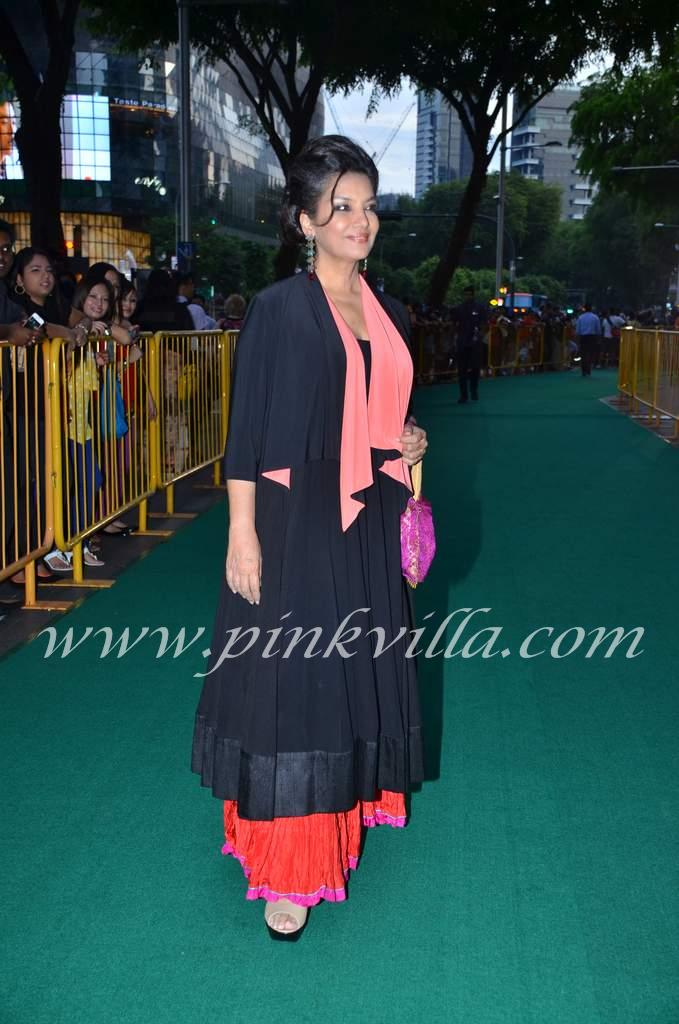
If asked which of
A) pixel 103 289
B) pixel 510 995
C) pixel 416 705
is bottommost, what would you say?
pixel 510 995

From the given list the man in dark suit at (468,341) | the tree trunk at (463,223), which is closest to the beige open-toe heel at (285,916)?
the man in dark suit at (468,341)

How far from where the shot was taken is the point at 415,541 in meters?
3.17

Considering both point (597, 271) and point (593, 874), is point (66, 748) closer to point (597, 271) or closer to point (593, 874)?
point (593, 874)

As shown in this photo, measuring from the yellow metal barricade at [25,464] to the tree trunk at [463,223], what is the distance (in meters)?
21.7

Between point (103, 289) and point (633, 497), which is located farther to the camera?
point (633, 497)

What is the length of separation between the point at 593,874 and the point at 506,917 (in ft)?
1.16

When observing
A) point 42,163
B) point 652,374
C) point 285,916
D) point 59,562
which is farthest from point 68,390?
point 652,374

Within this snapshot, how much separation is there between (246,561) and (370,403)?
50cm

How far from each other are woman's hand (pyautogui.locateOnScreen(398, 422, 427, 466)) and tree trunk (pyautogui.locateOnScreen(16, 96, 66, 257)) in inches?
461

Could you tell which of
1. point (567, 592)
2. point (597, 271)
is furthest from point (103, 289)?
point (597, 271)

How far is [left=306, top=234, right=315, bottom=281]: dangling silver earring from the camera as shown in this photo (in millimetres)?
3035

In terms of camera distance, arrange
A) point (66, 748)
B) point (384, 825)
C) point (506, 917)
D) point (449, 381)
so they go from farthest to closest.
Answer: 1. point (449, 381)
2. point (66, 748)
3. point (384, 825)
4. point (506, 917)

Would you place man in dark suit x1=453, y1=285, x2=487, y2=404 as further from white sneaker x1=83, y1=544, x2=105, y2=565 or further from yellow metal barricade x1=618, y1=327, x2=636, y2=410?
white sneaker x1=83, y1=544, x2=105, y2=565

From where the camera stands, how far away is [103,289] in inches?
288
